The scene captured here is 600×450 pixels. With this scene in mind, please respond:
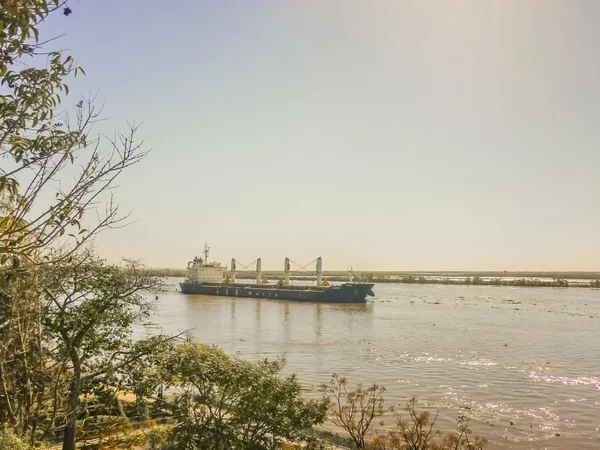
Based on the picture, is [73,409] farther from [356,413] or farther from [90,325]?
[356,413]

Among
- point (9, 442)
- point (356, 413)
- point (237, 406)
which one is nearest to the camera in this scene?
point (9, 442)

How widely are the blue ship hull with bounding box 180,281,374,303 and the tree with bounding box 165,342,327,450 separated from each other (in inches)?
1747

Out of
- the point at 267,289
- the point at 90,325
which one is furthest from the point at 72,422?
the point at 267,289

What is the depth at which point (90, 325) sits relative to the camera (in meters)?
7.39

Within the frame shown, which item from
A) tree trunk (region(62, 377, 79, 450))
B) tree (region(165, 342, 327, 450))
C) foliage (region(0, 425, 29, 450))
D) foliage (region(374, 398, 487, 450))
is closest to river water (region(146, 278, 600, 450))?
foliage (region(374, 398, 487, 450))

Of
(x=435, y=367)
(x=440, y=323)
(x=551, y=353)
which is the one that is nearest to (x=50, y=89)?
(x=435, y=367)

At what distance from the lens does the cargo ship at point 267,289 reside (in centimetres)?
5081

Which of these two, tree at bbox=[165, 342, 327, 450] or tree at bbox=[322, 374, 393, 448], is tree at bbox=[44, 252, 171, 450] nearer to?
tree at bbox=[165, 342, 327, 450]

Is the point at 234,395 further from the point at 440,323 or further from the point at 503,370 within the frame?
the point at 440,323

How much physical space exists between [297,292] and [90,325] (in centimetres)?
4743

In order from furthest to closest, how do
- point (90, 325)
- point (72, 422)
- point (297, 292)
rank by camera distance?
point (297, 292), point (90, 325), point (72, 422)

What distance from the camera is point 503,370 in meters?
18.7

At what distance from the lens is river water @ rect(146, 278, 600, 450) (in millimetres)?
12781

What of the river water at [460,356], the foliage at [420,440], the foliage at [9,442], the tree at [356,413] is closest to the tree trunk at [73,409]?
the foliage at [9,442]
